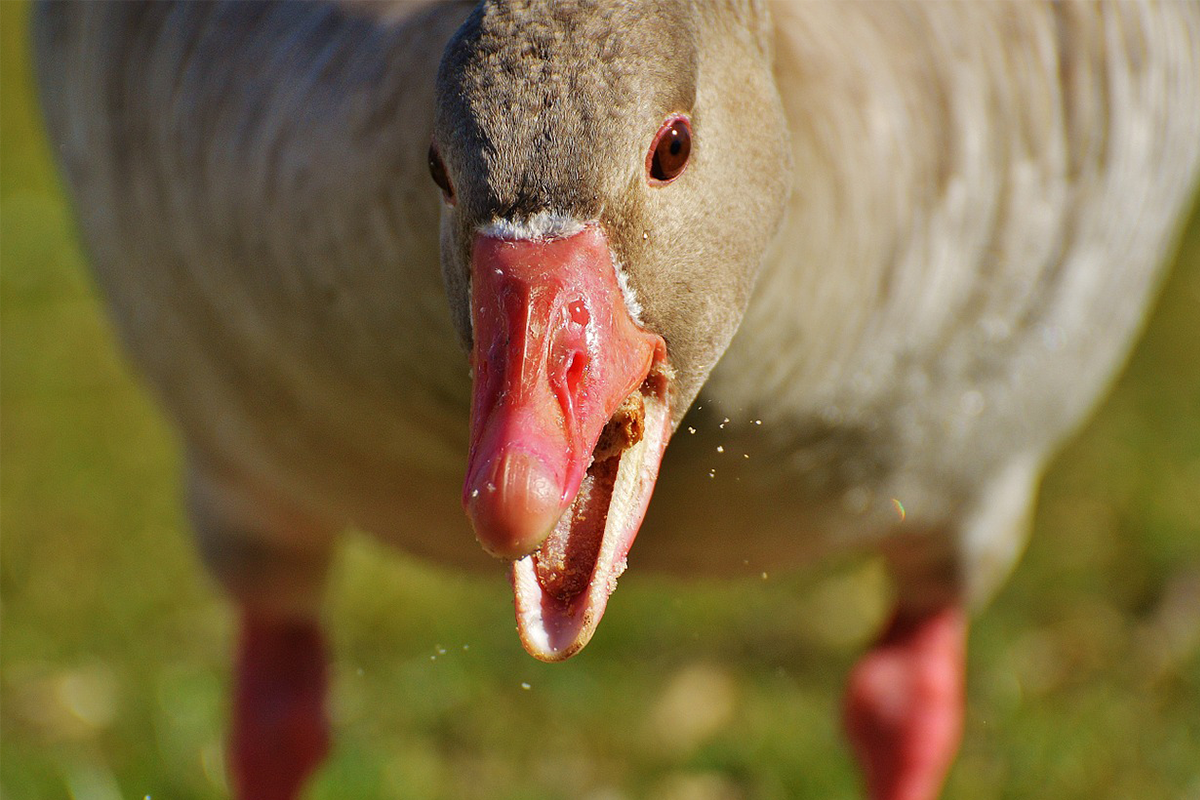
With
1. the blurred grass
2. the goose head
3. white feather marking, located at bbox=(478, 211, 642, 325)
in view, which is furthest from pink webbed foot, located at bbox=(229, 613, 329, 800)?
white feather marking, located at bbox=(478, 211, 642, 325)

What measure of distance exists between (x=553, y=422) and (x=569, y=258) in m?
0.18

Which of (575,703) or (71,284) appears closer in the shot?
(575,703)

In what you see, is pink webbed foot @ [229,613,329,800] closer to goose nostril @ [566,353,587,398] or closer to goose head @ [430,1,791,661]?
goose head @ [430,1,791,661]

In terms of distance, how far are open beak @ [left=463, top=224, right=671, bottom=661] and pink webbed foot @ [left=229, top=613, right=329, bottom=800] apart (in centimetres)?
157

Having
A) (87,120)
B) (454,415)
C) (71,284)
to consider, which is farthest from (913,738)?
(71,284)

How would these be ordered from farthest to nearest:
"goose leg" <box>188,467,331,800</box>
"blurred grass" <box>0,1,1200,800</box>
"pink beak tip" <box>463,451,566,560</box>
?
"blurred grass" <box>0,1,1200,800</box>
"goose leg" <box>188,467,331,800</box>
"pink beak tip" <box>463,451,566,560</box>

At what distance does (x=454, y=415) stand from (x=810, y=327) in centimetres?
49

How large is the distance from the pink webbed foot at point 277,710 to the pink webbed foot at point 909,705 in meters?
1.09

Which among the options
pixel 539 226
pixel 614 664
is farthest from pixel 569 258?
pixel 614 664

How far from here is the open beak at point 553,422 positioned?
1.40 metres

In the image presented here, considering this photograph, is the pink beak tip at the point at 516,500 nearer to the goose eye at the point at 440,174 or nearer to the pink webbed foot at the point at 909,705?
the goose eye at the point at 440,174

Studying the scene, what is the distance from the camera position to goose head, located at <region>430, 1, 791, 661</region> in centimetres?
144

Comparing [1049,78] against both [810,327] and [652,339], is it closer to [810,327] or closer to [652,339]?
[810,327]

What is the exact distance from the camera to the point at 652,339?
1.60m
